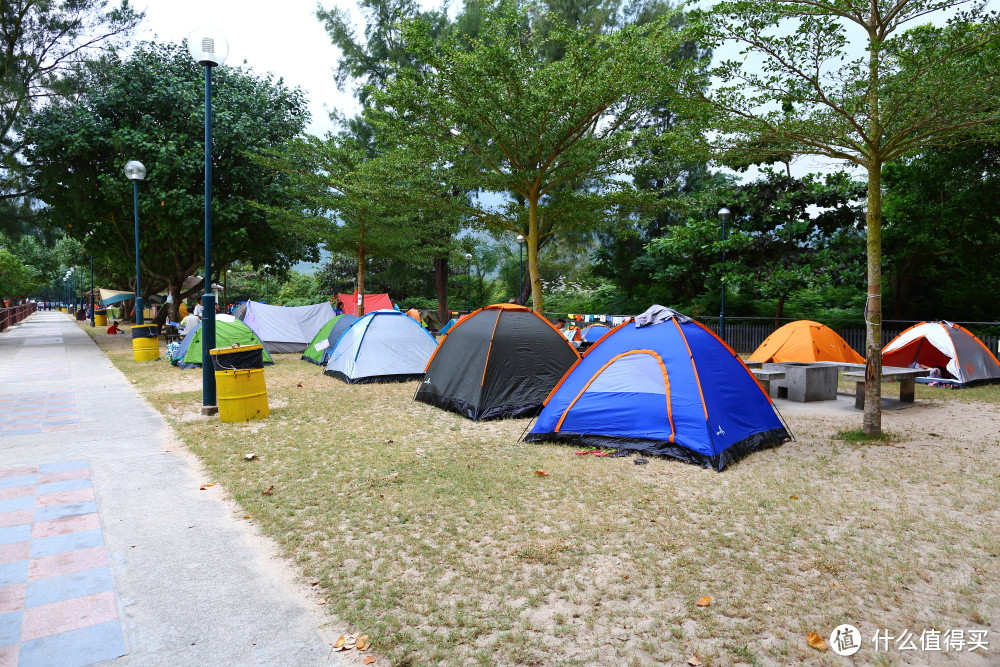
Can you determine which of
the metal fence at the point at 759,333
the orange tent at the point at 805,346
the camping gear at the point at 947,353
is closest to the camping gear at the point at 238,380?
the orange tent at the point at 805,346

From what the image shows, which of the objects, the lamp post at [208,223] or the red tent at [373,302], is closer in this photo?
the lamp post at [208,223]

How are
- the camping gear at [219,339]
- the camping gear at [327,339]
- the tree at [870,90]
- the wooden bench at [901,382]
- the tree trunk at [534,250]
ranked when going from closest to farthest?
1. the tree at [870,90]
2. the wooden bench at [901,382]
3. the tree trunk at [534,250]
4. the camping gear at [219,339]
5. the camping gear at [327,339]

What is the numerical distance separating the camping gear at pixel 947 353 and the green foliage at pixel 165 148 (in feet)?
62.3

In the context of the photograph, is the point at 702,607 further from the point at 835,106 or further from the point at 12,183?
the point at 12,183

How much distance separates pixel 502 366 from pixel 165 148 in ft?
52.2

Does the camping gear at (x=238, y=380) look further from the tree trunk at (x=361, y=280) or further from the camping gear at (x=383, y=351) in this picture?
the tree trunk at (x=361, y=280)

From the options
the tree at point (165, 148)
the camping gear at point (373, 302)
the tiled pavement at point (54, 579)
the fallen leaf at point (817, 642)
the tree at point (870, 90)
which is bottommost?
the fallen leaf at point (817, 642)

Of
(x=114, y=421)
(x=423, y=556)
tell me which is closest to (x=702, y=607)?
(x=423, y=556)

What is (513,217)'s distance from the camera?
15844mm

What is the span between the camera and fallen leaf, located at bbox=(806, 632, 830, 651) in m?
2.98

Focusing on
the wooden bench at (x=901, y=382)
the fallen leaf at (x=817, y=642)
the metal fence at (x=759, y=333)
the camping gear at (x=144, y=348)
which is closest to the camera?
the fallen leaf at (x=817, y=642)

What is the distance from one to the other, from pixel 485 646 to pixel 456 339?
699cm

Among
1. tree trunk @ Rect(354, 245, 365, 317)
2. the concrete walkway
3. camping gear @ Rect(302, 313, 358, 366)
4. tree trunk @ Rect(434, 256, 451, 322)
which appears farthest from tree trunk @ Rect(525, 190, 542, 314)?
tree trunk @ Rect(434, 256, 451, 322)

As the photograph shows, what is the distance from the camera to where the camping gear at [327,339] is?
49.2 ft
